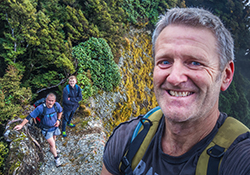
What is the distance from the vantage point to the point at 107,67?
8109 millimetres

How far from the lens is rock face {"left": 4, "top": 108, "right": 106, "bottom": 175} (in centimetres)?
393

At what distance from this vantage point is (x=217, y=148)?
1123 millimetres

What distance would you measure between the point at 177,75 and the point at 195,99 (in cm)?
24

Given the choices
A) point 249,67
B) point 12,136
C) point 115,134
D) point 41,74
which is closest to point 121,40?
point 41,74

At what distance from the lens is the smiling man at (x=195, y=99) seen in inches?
44.2

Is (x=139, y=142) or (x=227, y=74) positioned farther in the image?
(x=139, y=142)

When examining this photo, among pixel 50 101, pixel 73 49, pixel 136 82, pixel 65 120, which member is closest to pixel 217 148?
pixel 50 101

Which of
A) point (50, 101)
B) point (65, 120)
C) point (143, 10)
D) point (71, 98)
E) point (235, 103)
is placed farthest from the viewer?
point (235, 103)

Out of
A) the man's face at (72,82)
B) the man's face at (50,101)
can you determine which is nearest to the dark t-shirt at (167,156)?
the man's face at (50,101)

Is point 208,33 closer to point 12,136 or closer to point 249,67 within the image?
point 12,136

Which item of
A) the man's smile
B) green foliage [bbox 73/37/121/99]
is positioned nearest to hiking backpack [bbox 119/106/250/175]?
the man's smile

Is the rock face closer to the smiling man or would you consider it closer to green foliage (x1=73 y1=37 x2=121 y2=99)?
green foliage (x1=73 y1=37 x2=121 y2=99)

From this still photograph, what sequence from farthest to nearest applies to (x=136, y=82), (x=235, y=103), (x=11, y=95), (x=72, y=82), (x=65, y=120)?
(x=235, y=103), (x=136, y=82), (x=65, y=120), (x=72, y=82), (x=11, y=95)

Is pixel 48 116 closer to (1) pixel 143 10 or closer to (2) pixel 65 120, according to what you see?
(2) pixel 65 120
